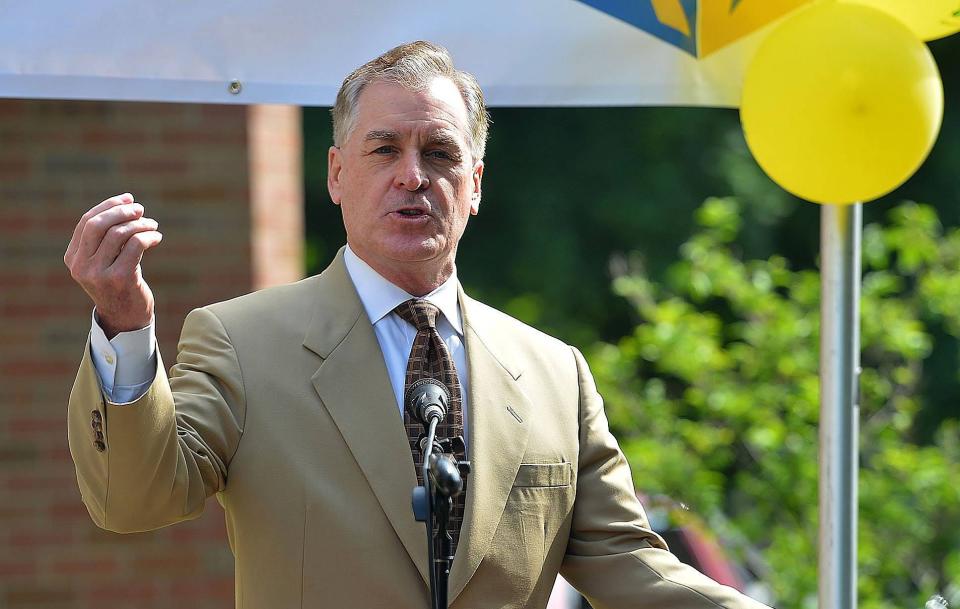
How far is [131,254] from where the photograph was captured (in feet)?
6.94

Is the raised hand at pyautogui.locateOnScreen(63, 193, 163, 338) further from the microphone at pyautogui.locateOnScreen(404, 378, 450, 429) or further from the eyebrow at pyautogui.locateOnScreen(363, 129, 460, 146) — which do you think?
the eyebrow at pyautogui.locateOnScreen(363, 129, 460, 146)

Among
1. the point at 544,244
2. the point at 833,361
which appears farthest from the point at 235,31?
the point at 544,244

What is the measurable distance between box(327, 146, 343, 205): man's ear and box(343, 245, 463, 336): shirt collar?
0.13 meters

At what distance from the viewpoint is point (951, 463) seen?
245 inches

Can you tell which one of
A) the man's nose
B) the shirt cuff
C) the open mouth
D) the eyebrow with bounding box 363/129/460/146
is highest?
the eyebrow with bounding box 363/129/460/146

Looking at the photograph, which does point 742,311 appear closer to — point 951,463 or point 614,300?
point 951,463

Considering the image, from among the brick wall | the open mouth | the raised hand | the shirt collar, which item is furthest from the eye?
the brick wall

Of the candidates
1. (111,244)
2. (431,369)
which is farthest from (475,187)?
(111,244)

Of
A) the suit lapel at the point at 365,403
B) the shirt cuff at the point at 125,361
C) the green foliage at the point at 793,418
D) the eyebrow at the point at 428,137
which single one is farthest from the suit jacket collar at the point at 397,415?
the green foliage at the point at 793,418

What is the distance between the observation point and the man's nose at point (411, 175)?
8.88ft

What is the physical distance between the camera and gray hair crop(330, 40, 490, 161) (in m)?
2.79

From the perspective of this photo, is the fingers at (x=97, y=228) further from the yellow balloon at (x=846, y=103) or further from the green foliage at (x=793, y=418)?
the green foliage at (x=793, y=418)

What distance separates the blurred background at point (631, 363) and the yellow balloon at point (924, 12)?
1.26 meters

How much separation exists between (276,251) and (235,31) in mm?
2001
